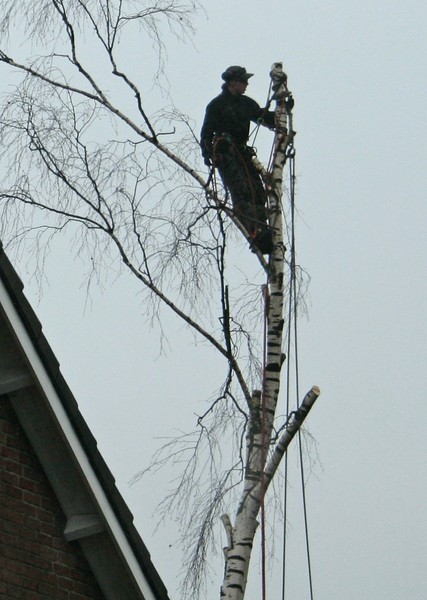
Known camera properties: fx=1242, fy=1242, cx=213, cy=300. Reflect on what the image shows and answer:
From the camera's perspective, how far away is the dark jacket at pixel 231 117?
923 centimetres

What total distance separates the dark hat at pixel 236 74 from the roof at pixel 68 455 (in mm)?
2799

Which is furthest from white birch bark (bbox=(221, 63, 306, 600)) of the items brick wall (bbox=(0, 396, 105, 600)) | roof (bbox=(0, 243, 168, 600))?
brick wall (bbox=(0, 396, 105, 600))

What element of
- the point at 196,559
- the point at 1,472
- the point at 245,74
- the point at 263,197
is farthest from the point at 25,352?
the point at 245,74

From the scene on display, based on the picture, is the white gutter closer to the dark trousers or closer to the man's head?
the dark trousers

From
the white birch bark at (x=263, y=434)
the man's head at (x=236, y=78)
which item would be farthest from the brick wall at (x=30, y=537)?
the man's head at (x=236, y=78)

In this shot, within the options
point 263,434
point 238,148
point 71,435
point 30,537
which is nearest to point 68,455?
point 71,435

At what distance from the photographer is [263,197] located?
908cm

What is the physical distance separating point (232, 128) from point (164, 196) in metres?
0.94

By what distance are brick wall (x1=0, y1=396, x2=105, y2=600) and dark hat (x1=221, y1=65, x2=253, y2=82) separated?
331cm

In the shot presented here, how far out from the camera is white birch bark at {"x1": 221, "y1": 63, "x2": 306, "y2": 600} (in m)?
7.81

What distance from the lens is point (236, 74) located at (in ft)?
31.3

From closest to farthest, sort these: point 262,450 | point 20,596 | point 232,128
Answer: point 20,596 < point 262,450 < point 232,128

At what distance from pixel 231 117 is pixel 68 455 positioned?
305 centimetres

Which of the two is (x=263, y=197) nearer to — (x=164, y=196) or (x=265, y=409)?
(x=164, y=196)
